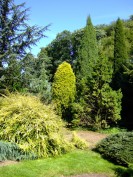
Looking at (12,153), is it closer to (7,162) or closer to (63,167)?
(7,162)

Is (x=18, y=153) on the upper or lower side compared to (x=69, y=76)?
lower

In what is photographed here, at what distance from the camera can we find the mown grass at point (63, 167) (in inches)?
260

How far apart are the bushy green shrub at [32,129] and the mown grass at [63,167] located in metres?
0.38

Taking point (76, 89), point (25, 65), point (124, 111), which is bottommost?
point (124, 111)

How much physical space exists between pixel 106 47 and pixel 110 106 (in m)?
18.7

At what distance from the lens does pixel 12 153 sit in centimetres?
755

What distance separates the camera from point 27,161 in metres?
7.45

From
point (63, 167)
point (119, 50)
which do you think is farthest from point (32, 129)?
point (119, 50)

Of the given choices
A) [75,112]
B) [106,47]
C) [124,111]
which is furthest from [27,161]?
[106,47]

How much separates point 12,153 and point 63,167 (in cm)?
152

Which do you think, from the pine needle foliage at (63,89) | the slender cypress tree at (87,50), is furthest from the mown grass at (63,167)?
the slender cypress tree at (87,50)

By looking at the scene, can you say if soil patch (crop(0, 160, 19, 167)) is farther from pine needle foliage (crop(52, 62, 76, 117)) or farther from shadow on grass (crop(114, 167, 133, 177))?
pine needle foliage (crop(52, 62, 76, 117))

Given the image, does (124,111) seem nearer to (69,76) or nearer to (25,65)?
(69,76)

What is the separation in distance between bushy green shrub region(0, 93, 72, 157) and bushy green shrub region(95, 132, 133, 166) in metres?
1.07
